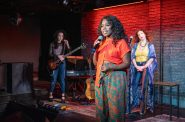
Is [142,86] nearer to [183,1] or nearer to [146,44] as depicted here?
[146,44]

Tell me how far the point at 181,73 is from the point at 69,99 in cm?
327

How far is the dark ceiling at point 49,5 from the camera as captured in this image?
30.6ft

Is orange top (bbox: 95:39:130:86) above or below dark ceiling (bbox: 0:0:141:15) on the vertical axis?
below

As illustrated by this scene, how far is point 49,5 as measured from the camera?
1134 cm

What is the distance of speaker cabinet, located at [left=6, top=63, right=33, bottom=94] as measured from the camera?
593 cm

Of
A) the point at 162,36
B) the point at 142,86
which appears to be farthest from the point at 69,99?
the point at 162,36

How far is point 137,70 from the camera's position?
22.3 ft

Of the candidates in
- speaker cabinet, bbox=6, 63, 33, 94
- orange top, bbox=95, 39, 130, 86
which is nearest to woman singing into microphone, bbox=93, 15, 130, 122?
orange top, bbox=95, 39, 130, 86

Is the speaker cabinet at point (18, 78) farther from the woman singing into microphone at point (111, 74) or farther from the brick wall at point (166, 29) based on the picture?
the brick wall at point (166, 29)

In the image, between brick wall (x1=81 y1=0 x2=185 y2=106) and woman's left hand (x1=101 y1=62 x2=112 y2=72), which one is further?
brick wall (x1=81 y1=0 x2=185 y2=106)

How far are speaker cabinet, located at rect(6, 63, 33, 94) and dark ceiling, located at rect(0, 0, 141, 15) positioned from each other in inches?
139

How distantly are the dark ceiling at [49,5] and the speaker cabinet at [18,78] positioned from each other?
3525 mm

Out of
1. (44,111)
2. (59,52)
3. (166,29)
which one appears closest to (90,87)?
(59,52)

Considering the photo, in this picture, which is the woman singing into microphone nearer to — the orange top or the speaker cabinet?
the orange top
